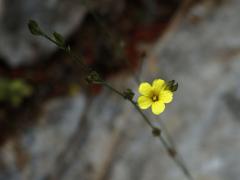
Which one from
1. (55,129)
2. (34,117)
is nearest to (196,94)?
(55,129)

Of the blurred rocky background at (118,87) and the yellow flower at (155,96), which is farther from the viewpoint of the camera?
the blurred rocky background at (118,87)

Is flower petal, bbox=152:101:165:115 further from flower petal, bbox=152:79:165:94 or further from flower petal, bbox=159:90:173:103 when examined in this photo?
flower petal, bbox=152:79:165:94

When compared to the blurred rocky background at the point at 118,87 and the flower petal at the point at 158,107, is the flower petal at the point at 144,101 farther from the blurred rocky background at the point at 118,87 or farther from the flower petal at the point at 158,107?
the blurred rocky background at the point at 118,87

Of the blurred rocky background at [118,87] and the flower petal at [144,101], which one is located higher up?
the blurred rocky background at [118,87]

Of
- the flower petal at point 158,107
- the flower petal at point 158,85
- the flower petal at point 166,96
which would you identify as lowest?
the flower petal at point 158,107

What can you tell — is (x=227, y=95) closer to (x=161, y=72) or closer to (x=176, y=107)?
(x=176, y=107)

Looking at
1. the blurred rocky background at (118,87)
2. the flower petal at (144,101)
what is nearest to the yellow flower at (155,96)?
the flower petal at (144,101)

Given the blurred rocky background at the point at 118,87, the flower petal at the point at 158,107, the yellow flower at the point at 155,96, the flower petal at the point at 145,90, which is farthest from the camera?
the blurred rocky background at the point at 118,87

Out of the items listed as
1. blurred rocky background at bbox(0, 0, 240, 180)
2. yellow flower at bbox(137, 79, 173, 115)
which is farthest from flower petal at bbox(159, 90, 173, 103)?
blurred rocky background at bbox(0, 0, 240, 180)
